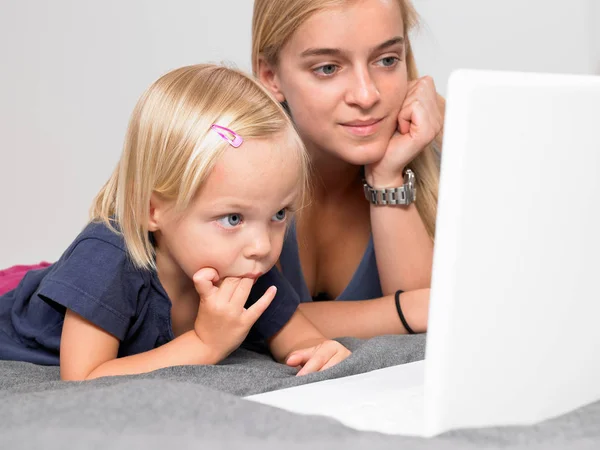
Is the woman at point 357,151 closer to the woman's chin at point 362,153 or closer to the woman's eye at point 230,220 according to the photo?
the woman's chin at point 362,153

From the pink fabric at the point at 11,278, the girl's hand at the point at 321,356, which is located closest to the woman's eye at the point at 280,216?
the girl's hand at the point at 321,356

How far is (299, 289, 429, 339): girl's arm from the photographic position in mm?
1637

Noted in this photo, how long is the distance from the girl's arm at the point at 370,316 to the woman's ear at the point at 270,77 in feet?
1.48

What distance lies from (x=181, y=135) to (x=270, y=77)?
517 millimetres

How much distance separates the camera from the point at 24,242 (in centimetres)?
319

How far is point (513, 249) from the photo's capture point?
0.71 meters

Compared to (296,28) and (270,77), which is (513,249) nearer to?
(296,28)

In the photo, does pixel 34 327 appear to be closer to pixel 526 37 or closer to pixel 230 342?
pixel 230 342

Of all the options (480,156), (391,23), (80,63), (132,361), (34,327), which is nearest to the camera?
(480,156)

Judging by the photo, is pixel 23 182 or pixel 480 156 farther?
pixel 23 182

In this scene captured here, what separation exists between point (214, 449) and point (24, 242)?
2693 mm

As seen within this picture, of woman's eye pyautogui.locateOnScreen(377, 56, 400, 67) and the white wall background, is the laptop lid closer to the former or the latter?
woman's eye pyautogui.locateOnScreen(377, 56, 400, 67)

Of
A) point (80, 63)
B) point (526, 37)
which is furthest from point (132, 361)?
point (526, 37)

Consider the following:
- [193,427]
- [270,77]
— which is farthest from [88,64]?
[193,427]
